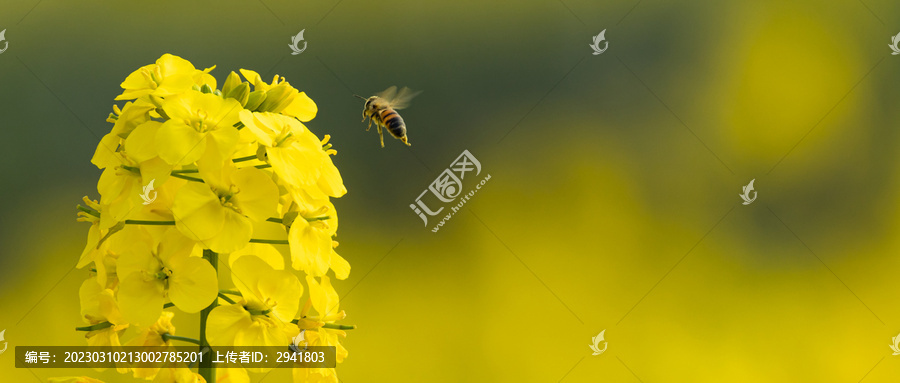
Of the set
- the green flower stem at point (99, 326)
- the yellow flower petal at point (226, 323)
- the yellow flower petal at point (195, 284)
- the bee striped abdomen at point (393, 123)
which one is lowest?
the yellow flower petal at point (226, 323)

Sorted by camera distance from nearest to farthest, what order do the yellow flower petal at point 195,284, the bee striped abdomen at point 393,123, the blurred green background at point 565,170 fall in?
the yellow flower petal at point 195,284, the bee striped abdomen at point 393,123, the blurred green background at point 565,170

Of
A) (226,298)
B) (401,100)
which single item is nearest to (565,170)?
(401,100)

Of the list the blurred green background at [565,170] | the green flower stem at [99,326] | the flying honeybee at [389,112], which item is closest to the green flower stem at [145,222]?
the green flower stem at [99,326]

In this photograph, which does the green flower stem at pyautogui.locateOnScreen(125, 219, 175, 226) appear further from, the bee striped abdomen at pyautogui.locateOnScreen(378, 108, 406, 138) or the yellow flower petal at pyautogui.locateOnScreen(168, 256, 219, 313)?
the bee striped abdomen at pyautogui.locateOnScreen(378, 108, 406, 138)

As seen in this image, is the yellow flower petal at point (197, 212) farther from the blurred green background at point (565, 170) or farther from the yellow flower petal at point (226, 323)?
the blurred green background at point (565, 170)

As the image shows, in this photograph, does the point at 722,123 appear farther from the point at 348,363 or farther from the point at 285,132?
the point at 285,132

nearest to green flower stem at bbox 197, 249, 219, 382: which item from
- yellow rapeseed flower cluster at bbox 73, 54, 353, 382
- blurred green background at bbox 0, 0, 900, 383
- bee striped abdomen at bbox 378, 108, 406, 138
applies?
yellow rapeseed flower cluster at bbox 73, 54, 353, 382
